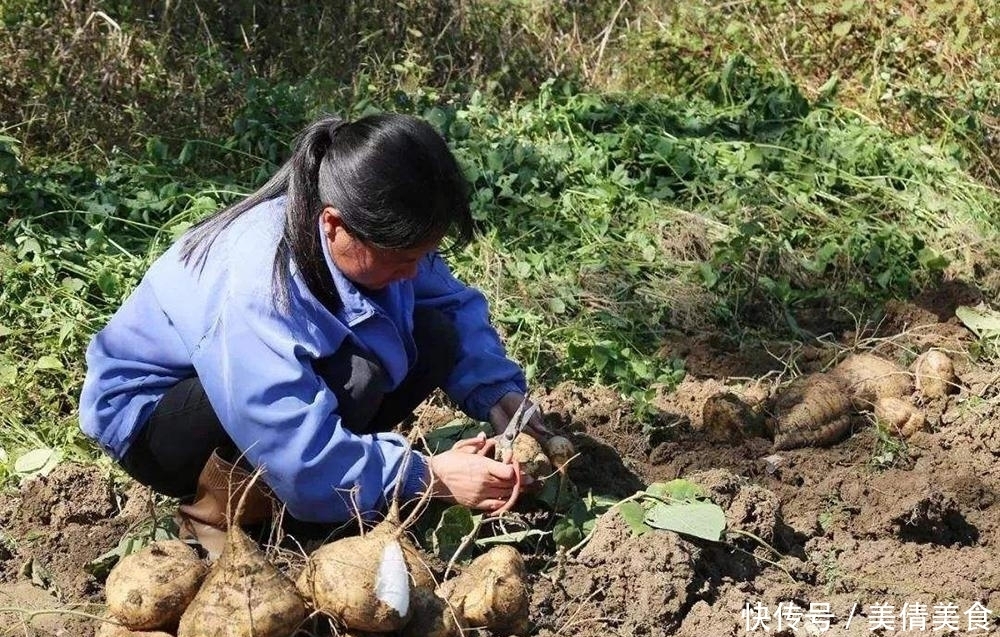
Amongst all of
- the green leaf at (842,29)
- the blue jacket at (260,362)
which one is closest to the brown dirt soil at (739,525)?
the blue jacket at (260,362)

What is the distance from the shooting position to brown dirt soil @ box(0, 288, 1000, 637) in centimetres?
300

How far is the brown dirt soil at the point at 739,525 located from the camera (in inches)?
118

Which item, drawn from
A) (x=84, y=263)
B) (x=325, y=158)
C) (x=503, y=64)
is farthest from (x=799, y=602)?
(x=503, y=64)

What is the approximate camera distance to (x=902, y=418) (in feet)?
13.4

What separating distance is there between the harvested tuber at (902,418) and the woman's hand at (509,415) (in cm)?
127

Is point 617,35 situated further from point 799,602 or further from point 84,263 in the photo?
point 799,602

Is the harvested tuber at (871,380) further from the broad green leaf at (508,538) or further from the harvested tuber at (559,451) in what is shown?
the broad green leaf at (508,538)

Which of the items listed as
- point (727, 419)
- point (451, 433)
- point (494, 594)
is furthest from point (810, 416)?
point (494, 594)

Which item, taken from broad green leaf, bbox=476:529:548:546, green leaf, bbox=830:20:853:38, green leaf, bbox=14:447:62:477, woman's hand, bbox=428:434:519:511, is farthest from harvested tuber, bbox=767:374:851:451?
green leaf, bbox=830:20:853:38

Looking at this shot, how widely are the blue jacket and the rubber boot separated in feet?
0.40

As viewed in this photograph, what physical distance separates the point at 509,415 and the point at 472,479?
18.0 inches

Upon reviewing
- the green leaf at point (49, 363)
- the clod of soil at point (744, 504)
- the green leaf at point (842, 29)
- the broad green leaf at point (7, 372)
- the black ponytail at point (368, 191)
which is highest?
the black ponytail at point (368, 191)

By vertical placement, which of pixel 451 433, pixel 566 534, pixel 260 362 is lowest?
pixel 451 433

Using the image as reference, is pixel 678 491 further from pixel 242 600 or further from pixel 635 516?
pixel 242 600
